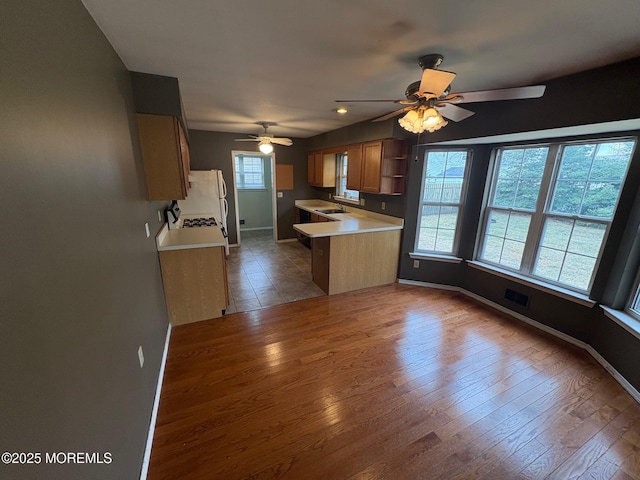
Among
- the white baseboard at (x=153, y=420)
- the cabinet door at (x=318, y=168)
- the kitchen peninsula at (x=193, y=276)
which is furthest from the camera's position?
the cabinet door at (x=318, y=168)

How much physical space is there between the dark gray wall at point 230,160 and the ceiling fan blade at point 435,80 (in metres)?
4.54

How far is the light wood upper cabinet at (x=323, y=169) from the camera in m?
5.36

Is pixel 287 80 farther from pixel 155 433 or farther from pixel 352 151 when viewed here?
pixel 155 433

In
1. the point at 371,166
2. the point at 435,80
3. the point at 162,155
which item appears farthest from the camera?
the point at 371,166

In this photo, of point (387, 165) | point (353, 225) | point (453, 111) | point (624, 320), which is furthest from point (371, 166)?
point (624, 320)

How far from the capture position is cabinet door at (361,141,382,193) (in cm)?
377

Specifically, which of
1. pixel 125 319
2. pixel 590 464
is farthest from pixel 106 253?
pixel 590 464

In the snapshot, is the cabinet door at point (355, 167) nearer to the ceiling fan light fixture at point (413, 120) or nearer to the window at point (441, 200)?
the window at point (441, 200)

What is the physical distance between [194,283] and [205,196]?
7.67 feet

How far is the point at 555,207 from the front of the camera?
9.26 ft

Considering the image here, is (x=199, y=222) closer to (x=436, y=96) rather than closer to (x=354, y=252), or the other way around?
(x=354, y=252)

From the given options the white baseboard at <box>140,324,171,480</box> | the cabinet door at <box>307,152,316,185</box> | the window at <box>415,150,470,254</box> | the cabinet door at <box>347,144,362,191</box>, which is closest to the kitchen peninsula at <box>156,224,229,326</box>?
the white baseboard at <box>140,324,171,480</box>

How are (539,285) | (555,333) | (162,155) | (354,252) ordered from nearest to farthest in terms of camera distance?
(162,155) → (555,333) → (539,285) → (354,252)

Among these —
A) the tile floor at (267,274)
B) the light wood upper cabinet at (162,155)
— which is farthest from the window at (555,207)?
the light wood upper cabinet at (162,155)
